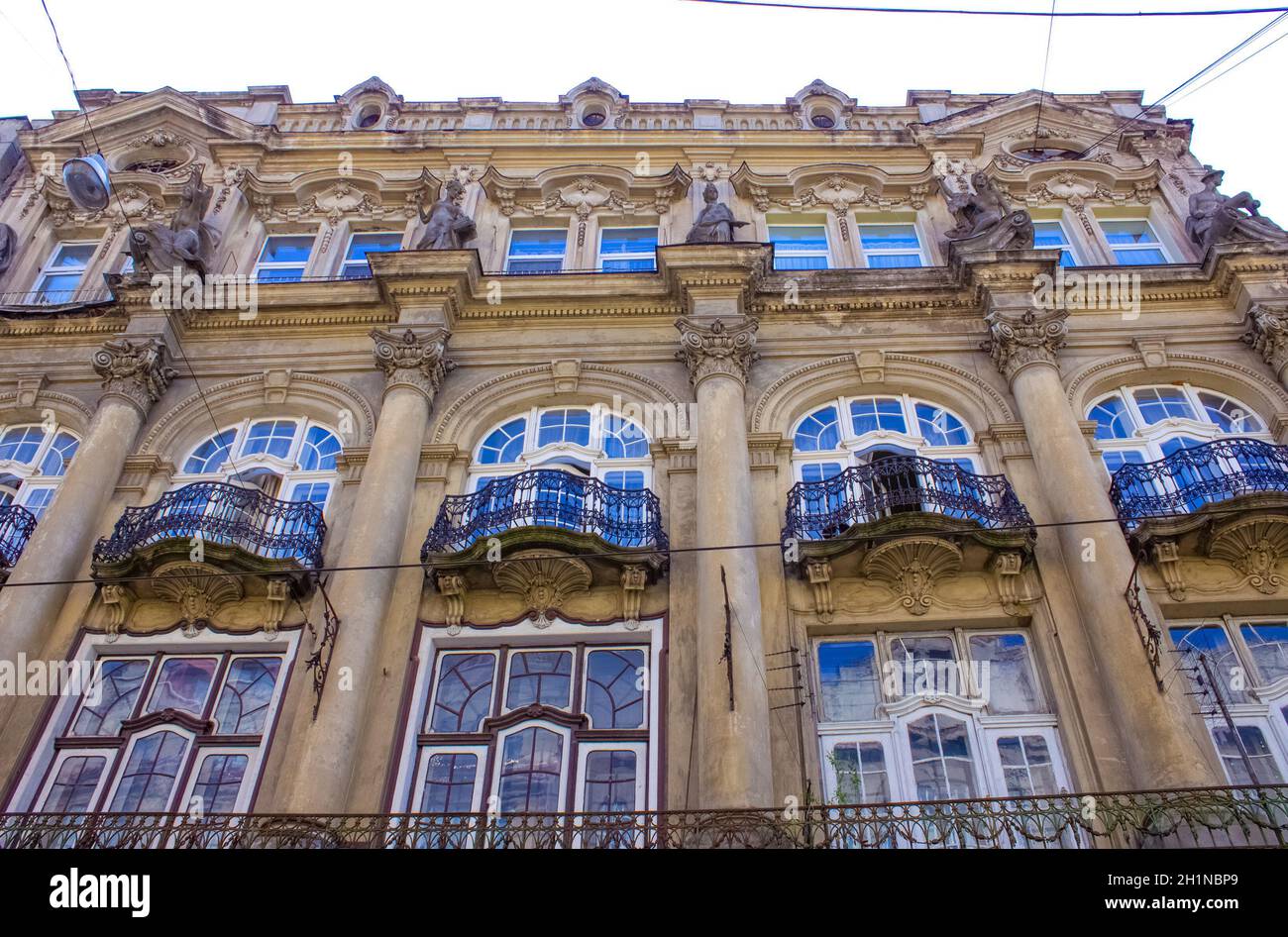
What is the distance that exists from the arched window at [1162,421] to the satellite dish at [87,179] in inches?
611

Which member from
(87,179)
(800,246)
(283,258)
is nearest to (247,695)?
(87,179)

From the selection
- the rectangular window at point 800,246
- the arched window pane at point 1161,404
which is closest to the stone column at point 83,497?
the rectangular window at point 800,246

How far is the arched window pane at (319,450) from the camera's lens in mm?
15828

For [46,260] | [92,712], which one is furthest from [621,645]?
[46,260]

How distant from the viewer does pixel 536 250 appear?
781 inches

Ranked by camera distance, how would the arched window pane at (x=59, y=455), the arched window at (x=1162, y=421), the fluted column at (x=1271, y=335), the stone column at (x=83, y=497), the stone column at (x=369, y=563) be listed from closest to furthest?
1. the stone column at (x=369, y=563)
2. the stone column at (x=83, y=497)
3. the arched window at (x=1162, y=421)
4. the fluted column at (x=1271, y=335)
5. the arched window pane at (x=59, y=455)

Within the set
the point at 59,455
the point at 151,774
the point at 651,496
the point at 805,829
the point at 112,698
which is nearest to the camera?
the point at 805,829

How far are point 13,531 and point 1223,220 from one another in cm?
1880

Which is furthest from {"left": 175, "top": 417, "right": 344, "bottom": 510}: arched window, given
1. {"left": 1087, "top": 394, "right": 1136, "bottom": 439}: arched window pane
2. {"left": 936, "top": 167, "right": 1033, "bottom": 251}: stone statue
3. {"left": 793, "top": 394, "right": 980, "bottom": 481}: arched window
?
{"left": 1087, "top": 394, "right": 1136, "bottom": 439}: arched window pane

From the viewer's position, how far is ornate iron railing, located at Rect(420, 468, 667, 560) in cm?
1362

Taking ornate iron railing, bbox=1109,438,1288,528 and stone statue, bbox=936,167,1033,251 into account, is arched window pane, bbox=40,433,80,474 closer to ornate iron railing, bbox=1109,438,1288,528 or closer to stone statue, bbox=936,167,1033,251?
stone statue, bbox=936,167,1033,251

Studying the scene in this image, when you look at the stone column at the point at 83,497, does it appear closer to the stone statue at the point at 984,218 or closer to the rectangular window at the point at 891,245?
the rectangular window at the point at 891,245

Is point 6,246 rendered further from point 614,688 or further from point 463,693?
point 614,688
